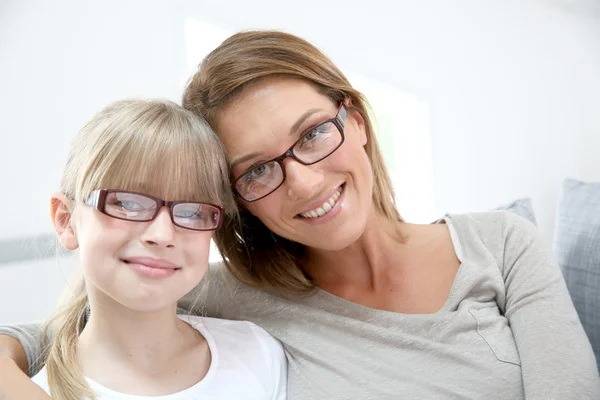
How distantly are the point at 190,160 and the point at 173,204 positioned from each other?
0.11 meters

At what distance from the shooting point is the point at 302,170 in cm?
138

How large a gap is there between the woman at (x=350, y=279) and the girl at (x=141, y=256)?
0.10 metres

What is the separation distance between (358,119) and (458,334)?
1.77ft

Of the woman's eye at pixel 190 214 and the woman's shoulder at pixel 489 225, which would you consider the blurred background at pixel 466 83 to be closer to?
the woman's shoulder at pixel 489 225

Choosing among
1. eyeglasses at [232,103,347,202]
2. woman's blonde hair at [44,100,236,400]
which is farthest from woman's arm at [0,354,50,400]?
eyeglasses at [232,103,347,202]

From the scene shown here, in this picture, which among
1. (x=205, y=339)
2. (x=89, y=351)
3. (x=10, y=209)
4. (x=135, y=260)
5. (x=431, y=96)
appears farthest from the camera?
(x=431, y=96)

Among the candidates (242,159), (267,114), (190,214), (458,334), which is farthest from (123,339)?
(458,334)

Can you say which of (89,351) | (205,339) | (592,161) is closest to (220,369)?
(205,339)

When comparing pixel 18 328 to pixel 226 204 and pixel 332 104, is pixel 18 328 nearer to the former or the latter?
pixel 226 204

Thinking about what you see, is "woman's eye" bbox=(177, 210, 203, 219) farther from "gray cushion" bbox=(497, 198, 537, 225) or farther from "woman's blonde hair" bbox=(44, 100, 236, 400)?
"gray cushion" bbox=(497, 198, 537, 225)

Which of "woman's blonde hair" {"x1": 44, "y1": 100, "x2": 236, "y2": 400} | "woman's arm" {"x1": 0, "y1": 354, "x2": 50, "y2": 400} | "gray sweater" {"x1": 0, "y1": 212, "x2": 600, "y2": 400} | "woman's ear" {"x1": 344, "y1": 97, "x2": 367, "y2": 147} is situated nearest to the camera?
"woman's arm" {"x1": 0, "y1": 354, "x2": 50, "y2": 400}

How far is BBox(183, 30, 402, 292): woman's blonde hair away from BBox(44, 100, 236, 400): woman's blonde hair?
11 centimetres

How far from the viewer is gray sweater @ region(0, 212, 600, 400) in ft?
4.38

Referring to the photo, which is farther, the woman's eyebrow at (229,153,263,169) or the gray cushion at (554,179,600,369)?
the gray cushion at (554,179,600,369)
